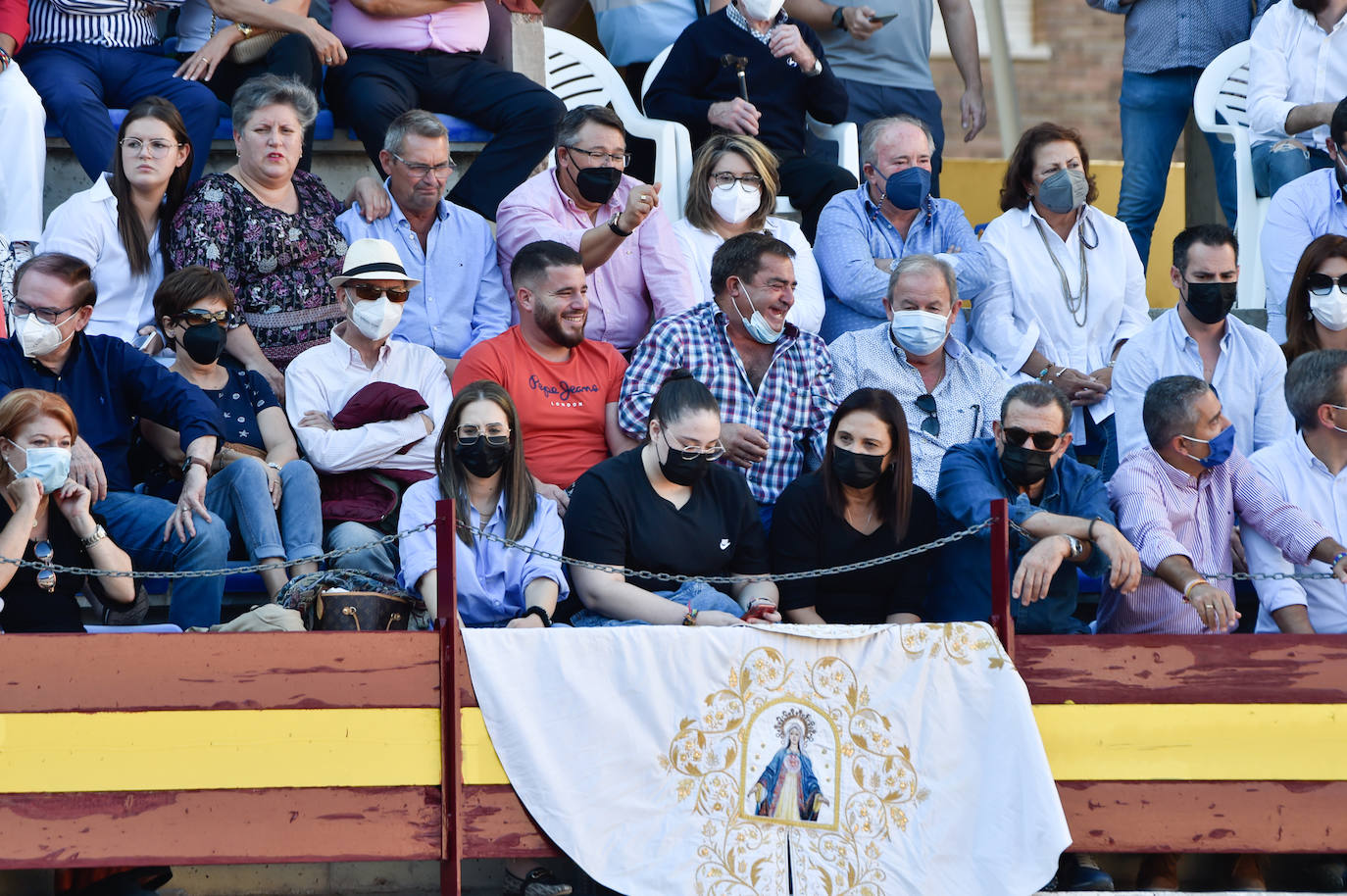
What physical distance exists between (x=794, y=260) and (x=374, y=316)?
5.55 ft

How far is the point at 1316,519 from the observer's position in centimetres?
532

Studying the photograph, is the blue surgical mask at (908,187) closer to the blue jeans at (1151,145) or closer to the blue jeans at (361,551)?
the blue jeans at (1151,145)

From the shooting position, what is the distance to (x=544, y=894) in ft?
15.4

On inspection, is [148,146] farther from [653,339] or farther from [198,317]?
[653,339]

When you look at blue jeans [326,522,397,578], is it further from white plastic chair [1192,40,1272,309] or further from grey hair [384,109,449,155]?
white plastic chair [1192,40,1272,309]

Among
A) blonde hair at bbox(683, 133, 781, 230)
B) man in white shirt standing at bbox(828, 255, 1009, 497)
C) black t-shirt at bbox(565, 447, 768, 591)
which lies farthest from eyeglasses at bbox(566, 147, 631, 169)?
black t-shirt at bbox(565, 447, 768, 591)

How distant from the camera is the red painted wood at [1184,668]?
4.76 metres

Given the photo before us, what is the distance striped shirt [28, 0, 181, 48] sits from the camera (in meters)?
6.91

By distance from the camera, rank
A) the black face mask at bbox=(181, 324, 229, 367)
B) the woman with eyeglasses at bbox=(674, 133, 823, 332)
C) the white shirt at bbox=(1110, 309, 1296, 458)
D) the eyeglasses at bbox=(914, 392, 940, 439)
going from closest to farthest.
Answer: the black face mask at bbox=(181, 324, 229, 367) < the eyeglasses at bbox=(914, 392, 940, 439) < the white shirt at bbox=(1110, 309, 1296, 458) < the woman with eyeglasses at bbox=(674, 133, 823, 332)

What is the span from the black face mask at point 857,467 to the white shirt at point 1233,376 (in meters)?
1.36

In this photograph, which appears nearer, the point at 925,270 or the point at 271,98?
the point at 925,270

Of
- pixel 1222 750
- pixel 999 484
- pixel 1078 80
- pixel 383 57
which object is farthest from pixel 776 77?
pixel 1078 80

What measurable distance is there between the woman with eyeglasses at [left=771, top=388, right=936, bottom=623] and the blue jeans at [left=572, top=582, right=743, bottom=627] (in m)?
0.28

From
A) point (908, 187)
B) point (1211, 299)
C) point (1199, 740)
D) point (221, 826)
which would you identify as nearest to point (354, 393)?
point (221, 826)
